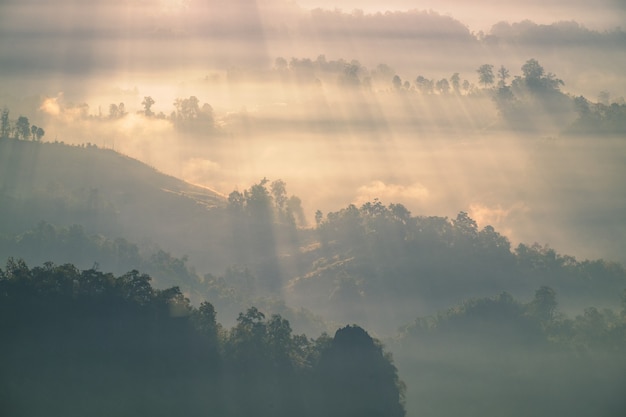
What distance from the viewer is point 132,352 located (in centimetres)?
19500

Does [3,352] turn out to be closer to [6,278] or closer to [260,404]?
[6,278]

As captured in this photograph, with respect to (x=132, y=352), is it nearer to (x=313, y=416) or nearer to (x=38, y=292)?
(x=38, y=292)

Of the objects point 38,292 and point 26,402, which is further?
point 38,292

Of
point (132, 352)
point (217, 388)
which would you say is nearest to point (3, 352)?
point (132, 352)

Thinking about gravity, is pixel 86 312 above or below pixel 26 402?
above

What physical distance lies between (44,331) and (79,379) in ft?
33.8

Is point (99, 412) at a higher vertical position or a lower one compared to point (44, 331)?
lower

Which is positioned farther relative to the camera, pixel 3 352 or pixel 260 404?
pixel 260 404

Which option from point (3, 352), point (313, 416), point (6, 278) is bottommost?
point (313, 416)

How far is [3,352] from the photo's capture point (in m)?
185

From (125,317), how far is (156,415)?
64.8 ft

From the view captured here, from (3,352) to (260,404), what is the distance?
42528 mm

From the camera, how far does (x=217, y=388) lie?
198 metres

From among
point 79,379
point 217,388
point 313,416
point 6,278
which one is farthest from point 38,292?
point 313,416
